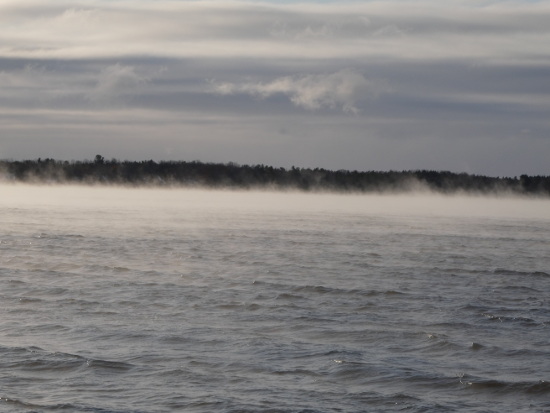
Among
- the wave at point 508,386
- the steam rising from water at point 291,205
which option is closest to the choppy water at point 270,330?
the wave at point 508,386

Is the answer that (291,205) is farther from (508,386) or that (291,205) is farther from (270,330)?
(508,386)

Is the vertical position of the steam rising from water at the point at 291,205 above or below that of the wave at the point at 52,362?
above

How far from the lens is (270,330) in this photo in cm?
1928

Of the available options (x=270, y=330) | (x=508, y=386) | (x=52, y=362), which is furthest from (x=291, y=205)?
(x=508, y=386)

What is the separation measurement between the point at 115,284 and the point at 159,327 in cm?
743

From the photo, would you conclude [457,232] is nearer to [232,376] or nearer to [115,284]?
[115,284]

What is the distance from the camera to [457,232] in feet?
182

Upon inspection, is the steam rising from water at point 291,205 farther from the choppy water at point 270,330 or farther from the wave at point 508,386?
the wave at point 508,386

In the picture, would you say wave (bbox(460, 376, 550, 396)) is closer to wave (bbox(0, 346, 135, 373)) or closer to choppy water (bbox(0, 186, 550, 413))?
choppy water (bbox(0, 186, 550, 413))

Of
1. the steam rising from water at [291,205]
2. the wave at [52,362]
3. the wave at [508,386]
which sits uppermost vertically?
the steam rising from water at [291,205]

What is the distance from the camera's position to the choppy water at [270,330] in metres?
14.3

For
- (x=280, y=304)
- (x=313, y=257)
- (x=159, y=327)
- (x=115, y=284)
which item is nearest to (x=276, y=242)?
(x=313, y=257)

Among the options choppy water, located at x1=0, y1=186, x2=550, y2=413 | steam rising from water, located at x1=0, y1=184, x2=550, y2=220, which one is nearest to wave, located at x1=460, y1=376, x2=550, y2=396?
choppy water, located at x1=0, y1=186, x2=550, y2=413

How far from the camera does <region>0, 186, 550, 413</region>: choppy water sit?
1427 centimetres
